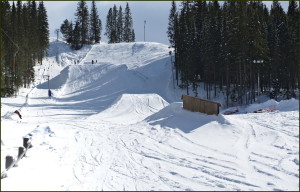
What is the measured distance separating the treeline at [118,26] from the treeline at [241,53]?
158 feet

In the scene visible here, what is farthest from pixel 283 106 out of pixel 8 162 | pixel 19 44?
pixel 19 44

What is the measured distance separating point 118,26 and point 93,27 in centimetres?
1261

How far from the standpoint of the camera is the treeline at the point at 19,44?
41.5 meters

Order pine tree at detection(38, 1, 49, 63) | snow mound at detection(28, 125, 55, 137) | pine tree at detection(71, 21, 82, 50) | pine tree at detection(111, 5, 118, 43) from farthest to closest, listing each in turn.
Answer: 1. pine tree at detection(111, 5, 118, 43)
2. pine tree at detection(71, 21, 82, 50)
3. pine tree at detection(38, 1, 49, 63)
4. snow mound at detection(28, 125, 55, 137)

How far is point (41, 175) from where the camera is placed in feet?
33.8

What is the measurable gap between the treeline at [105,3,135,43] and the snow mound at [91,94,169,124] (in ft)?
211

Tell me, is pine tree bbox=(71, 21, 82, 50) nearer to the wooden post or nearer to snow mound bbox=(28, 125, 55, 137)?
snow mound bbox=(28, 125, 55, 137)

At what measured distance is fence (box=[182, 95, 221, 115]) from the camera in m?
19.3

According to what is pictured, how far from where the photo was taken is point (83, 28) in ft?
278

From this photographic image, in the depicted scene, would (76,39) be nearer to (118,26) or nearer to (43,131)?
(118,26)

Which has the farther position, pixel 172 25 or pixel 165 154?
pixel 172 25

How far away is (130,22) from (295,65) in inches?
2675

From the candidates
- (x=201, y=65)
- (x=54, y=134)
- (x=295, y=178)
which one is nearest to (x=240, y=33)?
(x=201, y=65)

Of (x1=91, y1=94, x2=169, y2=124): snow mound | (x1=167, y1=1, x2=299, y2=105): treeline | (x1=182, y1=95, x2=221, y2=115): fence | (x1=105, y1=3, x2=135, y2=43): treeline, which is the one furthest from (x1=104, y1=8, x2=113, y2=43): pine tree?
(x1=182, y1=95, x2=221, y2=115): fence
